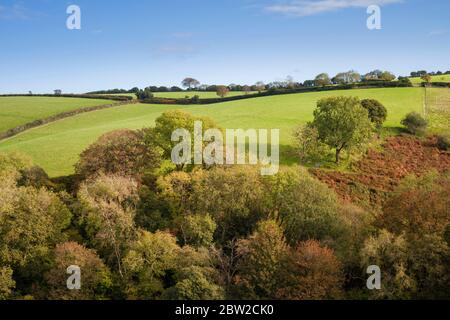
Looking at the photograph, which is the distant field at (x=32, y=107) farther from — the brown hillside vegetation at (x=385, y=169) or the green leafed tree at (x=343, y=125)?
the brown hillside vegetation at (x=385, y=169)

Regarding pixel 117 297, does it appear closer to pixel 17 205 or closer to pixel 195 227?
pixel 195 227

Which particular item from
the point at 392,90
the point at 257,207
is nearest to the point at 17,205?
the point at 257,207

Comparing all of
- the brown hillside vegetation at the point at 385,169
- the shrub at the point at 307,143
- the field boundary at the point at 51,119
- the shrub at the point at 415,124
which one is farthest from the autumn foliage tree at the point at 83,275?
the shrub at the point at 415,124

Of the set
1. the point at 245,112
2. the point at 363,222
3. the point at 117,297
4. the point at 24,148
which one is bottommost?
the point at 117,297

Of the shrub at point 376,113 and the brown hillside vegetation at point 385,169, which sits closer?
the brown hillside vegetation at point 385,169

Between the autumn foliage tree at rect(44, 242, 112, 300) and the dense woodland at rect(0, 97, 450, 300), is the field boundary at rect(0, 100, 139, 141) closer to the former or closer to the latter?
the dense woodland at rect(0, 97, 450, 300)

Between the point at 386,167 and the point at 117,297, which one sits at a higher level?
the point at 386,167

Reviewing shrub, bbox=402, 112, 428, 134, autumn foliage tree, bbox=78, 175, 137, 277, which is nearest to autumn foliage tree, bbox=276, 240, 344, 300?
autumn foliage tree, bbox=78, 175, 137, 277
